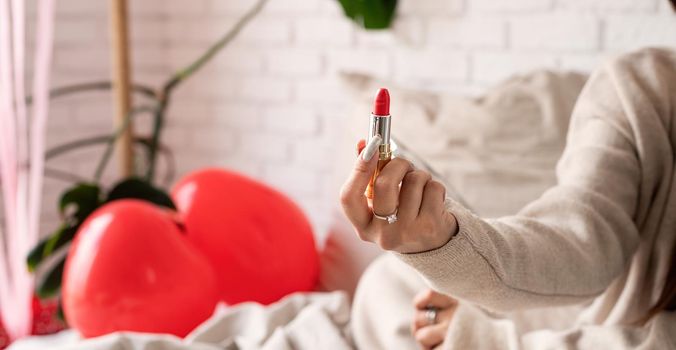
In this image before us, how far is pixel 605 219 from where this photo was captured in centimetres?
100

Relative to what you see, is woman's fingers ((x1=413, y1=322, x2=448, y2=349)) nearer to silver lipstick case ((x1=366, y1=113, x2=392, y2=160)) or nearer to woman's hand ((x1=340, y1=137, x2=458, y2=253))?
woman's hand ((x1=340, y1=137, x2=458, y2=253))

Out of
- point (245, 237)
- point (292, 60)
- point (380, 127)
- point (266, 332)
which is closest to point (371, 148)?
point (380, 127)

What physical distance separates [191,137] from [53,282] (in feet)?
2.98

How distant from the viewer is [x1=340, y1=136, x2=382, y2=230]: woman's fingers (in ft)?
2.17

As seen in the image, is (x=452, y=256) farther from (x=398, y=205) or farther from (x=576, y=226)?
(x=576, y=226)

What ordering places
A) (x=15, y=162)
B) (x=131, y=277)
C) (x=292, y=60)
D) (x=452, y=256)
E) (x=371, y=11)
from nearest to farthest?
(x=452, y=256)
(x=131, y=277)
(x=15, y=162)
(x=371, y=11)
(x=292, y=60)

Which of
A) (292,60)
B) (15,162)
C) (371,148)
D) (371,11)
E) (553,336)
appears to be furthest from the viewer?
(292,60)

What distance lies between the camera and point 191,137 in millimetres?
2482

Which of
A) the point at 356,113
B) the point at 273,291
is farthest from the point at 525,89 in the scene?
the point at 273,291

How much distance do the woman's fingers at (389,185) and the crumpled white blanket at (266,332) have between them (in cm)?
48

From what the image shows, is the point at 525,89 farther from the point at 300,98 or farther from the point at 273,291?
the point at 300,98

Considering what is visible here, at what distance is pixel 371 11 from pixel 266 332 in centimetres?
96

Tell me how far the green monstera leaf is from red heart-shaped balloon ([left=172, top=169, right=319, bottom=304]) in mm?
546

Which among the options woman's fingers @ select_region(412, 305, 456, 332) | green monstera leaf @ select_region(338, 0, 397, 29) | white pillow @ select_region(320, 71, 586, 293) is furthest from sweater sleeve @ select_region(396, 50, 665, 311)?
green monstera leaf @ select_region(338, 0, 397, 29)
